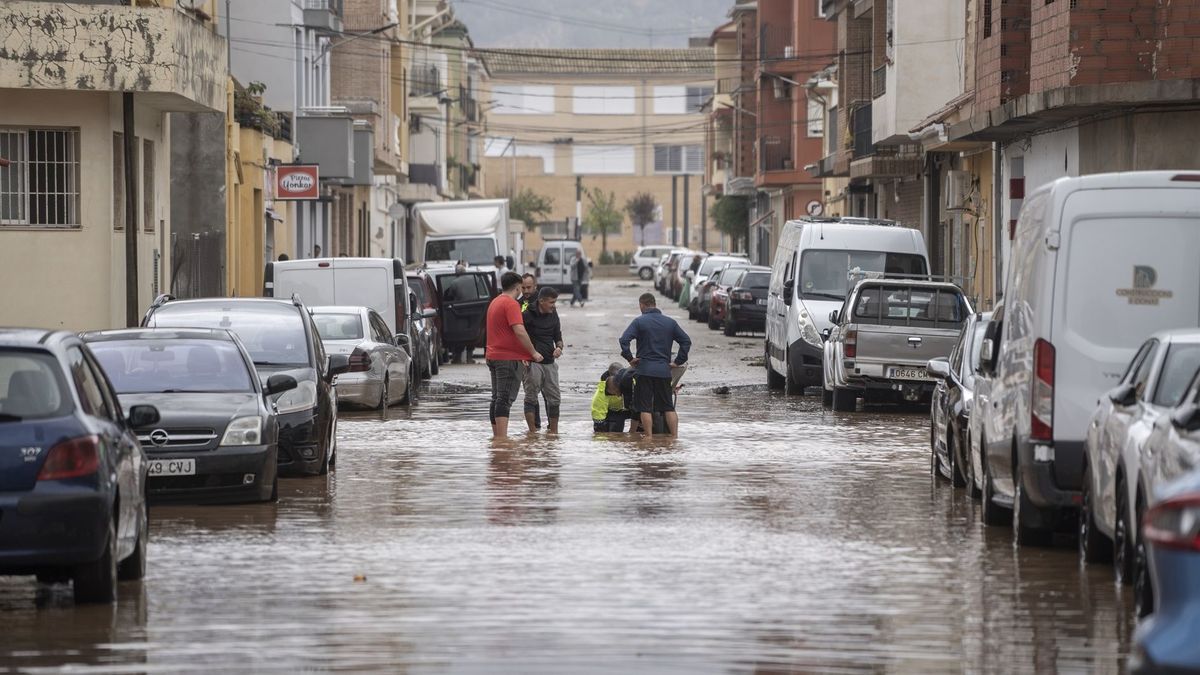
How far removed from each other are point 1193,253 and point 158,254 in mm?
24349

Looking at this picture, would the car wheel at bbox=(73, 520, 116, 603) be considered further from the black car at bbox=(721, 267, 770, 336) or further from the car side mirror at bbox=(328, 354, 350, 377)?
the black car at bbox=(721, 267, 770, 336)

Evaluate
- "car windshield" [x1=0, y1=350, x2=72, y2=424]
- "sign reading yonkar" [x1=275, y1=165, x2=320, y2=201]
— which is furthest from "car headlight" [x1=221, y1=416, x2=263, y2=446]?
"sign reading yonkar" [x1=275, y1=165, x2=320, y2=201]

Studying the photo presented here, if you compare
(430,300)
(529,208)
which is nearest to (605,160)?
(529,208)

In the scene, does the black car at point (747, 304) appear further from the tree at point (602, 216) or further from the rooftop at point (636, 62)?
the rooftop at point (636, 62)

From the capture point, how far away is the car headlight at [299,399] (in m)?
18.1

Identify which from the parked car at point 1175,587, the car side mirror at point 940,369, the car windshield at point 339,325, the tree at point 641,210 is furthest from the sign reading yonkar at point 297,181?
the tree at point 641,210

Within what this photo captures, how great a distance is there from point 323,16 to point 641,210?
8914 cm

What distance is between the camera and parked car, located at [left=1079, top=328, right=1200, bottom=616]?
1089 cm

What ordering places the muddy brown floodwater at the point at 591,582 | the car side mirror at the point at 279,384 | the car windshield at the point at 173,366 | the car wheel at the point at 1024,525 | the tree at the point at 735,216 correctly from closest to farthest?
the muddy brown floodwater at the point at 591,582, the car wheel at the point at 1024,525, the car windshield at the point at 173,366, the car side mirror at the point at 279,384, the tree at the point at 735,216

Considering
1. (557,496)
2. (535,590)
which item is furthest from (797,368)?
(535,590)

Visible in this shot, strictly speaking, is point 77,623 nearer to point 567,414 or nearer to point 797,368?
point 567,414

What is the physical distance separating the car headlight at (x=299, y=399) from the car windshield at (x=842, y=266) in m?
14.3

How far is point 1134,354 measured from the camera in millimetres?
12844

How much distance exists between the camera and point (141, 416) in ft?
39.5
